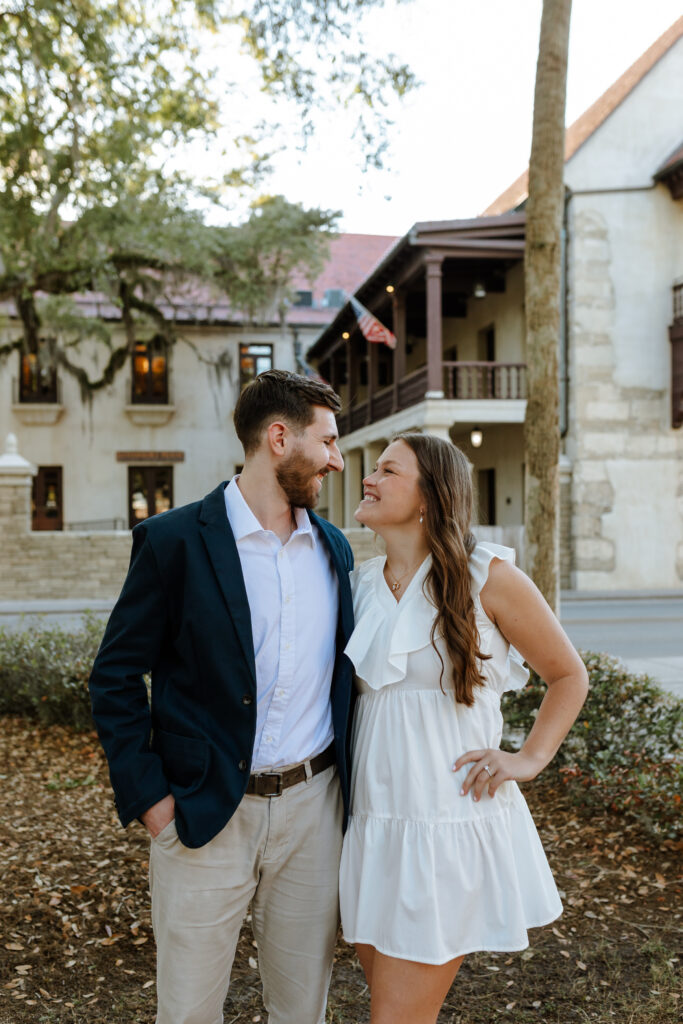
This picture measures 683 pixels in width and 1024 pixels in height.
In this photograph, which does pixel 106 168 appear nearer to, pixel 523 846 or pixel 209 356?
pixel 523 846

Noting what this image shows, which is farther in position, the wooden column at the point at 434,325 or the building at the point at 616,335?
the wooden column at the point at 434,325

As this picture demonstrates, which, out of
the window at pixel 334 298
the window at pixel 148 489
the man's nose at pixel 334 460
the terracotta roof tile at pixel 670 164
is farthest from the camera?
the window at pixel 334 298

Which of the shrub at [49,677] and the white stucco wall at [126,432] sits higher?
the white stucco wall at [126,432]

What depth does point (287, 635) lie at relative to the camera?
2166 mm

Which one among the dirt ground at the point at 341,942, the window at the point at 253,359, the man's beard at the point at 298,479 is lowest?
the dirt ground at the point at 341,942

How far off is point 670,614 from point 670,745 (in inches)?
394

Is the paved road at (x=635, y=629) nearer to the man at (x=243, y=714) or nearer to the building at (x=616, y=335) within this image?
the building at (x=616, y=335)

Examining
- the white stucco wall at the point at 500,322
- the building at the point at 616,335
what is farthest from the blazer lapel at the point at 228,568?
the white stucco wall at the point at 500,322

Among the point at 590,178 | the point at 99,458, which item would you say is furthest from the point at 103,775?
the point at 99,458

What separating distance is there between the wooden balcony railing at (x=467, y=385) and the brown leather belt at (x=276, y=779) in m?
16.6

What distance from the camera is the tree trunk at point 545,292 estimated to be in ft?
16.8

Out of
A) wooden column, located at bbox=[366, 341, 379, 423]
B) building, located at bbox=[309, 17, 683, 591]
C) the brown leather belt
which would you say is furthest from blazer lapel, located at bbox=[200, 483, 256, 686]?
wooden column, located at bbox=[366, 341, 379, 423]

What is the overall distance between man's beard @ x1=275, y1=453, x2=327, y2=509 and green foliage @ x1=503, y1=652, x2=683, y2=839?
2.74 m

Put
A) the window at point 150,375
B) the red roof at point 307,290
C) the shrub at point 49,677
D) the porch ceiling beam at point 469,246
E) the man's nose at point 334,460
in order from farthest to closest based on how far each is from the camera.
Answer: the window at point 150,375, the red roof at point 307,290, the porch ceiling beam at point 469,246, the shrub at point 49,677, the man's nose at point 334,460
